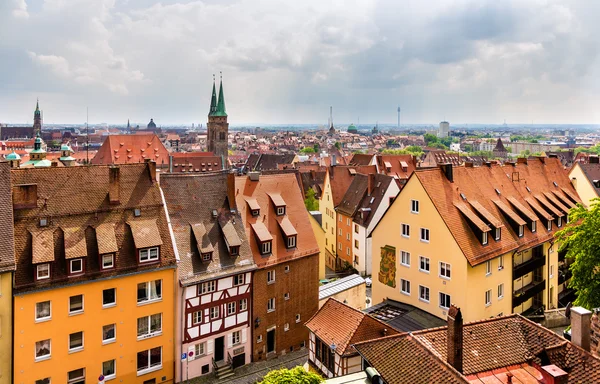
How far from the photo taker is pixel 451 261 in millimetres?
31859

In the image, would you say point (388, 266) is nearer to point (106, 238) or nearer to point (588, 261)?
point (588, 261)

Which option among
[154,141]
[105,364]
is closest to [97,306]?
[105,364]

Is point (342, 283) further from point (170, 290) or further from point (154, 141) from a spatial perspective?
point (154, 141)

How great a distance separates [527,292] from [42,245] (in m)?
35.5

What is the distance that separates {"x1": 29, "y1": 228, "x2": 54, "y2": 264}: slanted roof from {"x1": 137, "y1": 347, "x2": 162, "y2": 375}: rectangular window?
8789 millimetres

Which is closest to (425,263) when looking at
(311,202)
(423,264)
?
(423,264)

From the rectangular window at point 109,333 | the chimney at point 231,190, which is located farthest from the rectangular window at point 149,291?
the chimney at point 231,190

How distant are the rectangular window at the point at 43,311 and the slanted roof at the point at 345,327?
15.5 m

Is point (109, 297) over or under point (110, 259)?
under

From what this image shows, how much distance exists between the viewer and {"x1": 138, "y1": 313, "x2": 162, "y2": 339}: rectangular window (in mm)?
29875

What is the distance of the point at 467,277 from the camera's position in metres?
30.8

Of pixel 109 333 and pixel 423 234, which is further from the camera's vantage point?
pixel 423 234

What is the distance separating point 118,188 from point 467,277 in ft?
82.0

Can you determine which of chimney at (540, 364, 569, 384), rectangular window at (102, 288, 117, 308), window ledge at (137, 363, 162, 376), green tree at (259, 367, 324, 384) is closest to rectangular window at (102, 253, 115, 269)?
rectangular window at (102, 288, 117, 308)
